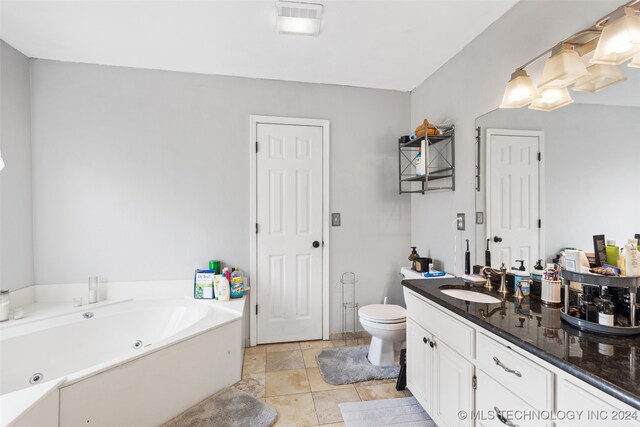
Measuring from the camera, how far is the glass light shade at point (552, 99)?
150 cm

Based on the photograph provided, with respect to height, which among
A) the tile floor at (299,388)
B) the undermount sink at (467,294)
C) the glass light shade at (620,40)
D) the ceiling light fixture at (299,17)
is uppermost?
the ceiling light fixture at (299,17)

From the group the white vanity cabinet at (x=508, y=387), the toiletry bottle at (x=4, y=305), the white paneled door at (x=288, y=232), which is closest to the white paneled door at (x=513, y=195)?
the white vanity cabinet at (x=508, y=387)

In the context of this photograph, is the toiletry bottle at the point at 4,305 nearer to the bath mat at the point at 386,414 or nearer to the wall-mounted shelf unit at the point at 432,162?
the bath mat at the point at 386,414

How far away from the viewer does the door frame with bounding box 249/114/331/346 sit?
2852 millimetres

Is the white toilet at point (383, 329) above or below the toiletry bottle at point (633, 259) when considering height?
below

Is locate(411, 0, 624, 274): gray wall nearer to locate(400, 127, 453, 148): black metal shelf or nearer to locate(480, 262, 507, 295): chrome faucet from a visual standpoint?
locate(400, 127, 453, 148): black metal shelf

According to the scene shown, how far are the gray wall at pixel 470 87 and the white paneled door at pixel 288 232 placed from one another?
1.01 meters

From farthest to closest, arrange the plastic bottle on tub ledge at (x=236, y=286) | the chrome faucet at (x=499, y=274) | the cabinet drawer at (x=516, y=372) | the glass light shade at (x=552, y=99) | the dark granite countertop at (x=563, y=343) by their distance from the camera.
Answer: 1. the plastic bottle on tub ledge at (x=236, y=286)
2. the chrome faucet at (x=499, y=274)
3. the glass light shade at (x=552, y=99)
4. the cabinet drawer at (x=516, y=372)
5. the dark granite countertop at (x=563, y=343)

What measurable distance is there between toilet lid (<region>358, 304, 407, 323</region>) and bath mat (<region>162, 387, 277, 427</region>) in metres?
0.93

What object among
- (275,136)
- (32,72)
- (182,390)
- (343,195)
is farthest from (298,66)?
(182,390)

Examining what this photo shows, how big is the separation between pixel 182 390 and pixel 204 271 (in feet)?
3.22

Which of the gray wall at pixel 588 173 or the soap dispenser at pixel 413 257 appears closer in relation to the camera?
the gray wall at pixel 588 173

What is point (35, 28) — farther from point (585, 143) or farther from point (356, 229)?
point (585, 143)

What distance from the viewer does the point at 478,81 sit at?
218 centimetres
